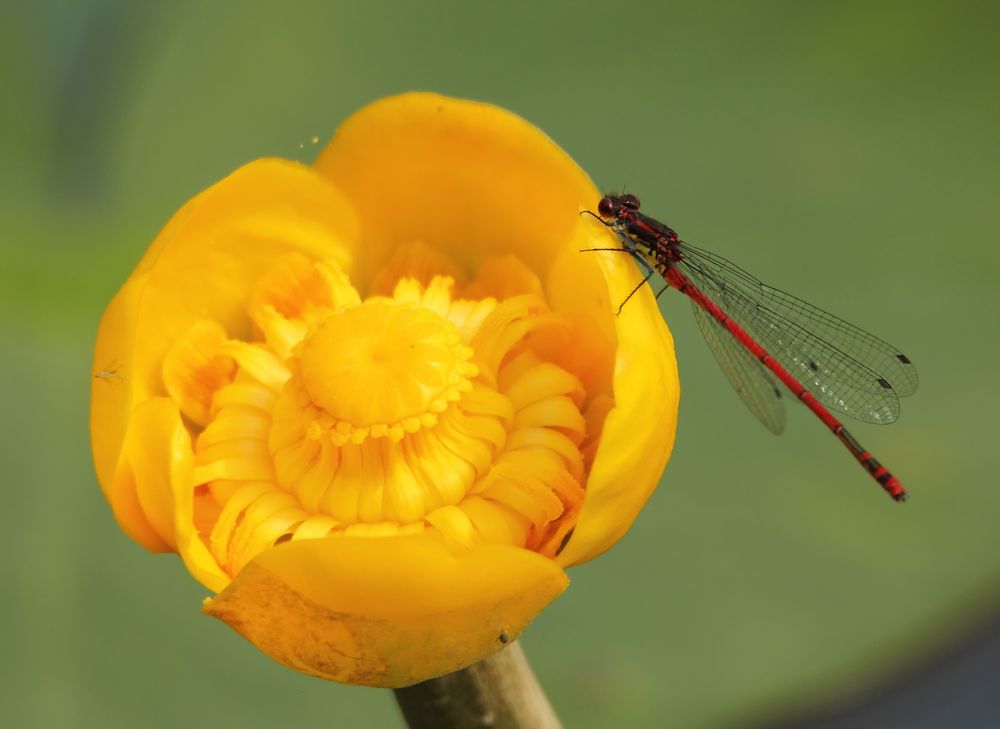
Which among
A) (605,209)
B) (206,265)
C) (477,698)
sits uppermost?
(206,265)

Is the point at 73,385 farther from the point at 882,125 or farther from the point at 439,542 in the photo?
the point at 882,125

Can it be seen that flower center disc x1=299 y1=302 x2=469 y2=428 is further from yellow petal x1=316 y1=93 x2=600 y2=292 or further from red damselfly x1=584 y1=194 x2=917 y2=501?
red damselfly x1=584 y1=194 x2=917 y2=501

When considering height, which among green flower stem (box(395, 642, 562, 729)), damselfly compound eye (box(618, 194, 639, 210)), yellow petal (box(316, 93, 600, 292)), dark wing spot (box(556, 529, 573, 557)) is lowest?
green flower stem (box(395, 642, 562, 729))

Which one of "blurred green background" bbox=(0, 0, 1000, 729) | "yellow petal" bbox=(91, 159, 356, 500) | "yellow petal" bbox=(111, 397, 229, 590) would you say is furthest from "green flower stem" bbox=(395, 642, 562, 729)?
"blurred green background" bbox=(0, 0, 1000, 729)

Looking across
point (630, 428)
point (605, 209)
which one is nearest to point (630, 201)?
point (605, 209)

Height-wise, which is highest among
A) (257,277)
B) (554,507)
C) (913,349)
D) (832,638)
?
(257,277)

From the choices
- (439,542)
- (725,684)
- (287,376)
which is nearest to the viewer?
(439,542)

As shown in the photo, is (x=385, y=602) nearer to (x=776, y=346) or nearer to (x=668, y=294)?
(x=668, y=294)

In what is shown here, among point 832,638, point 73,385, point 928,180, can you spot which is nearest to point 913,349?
point 928,180
